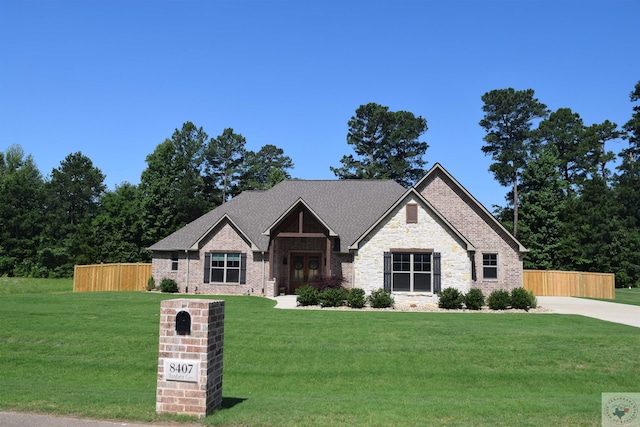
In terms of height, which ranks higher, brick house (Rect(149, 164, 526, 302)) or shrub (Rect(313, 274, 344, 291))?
brick house (Rect(149, 164, 526, 302))

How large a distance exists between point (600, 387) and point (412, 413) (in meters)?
5.62

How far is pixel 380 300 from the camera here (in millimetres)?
22375

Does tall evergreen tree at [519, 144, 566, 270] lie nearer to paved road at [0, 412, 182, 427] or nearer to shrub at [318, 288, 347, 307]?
shrub at [318, 288, 347, 307]

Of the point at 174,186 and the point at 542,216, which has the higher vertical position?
the point at 174,186

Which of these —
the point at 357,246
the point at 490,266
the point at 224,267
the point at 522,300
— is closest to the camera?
the point at 522,300

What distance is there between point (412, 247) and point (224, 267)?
11507mm

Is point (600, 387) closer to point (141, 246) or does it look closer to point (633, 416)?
point (633, 416)

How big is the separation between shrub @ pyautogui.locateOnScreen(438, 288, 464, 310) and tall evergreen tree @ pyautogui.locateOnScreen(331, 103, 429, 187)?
39867mm

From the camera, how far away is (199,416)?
668cm

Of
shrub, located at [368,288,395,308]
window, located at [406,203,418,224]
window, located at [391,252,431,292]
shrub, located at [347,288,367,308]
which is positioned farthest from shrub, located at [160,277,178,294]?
window, located at [406,203,418,224]

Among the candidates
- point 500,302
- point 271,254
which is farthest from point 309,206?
point 500,302

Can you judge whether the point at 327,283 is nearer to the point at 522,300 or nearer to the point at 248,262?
the point at 248,262

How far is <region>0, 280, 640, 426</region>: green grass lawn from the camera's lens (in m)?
7.18

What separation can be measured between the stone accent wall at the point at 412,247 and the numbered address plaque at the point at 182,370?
59.3ft
